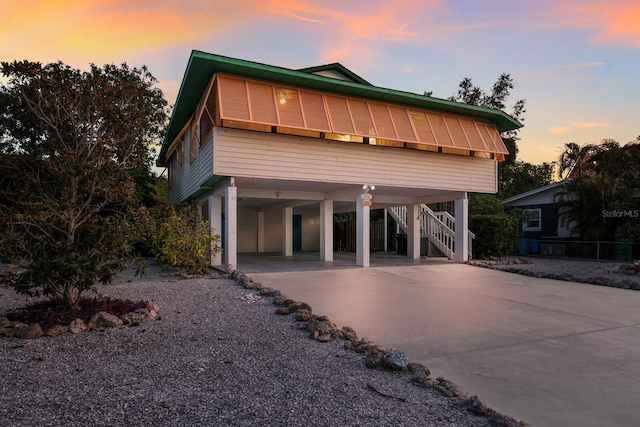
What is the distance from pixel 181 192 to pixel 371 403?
51.0ft

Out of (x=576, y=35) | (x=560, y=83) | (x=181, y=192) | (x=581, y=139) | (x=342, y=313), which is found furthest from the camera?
(x=581, y=139)

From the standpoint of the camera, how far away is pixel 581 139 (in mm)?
36812

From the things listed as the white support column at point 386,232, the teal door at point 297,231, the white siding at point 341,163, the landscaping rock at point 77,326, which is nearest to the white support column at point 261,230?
the teal door at point 297,231

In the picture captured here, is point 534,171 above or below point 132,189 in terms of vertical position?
above

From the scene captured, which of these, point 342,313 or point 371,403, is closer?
point 371,403

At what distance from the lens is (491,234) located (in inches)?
625

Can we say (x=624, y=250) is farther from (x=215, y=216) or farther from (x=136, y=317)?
(x=136, y=317)

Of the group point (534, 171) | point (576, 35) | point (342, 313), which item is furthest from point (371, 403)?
point (534, 171)

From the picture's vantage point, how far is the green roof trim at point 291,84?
32.7ft

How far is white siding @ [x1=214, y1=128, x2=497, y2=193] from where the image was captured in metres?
10.5

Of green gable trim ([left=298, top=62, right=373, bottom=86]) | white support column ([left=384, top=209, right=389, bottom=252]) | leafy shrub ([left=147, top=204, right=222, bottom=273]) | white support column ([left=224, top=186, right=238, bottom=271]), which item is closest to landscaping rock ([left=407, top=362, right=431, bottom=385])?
white support column ([left=224, top=186, right=238, bottom=271])

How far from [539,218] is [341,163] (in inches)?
685

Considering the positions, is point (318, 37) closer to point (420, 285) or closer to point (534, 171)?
point (420, 285)

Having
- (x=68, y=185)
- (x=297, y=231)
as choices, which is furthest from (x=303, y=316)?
(x=297, y=231)
